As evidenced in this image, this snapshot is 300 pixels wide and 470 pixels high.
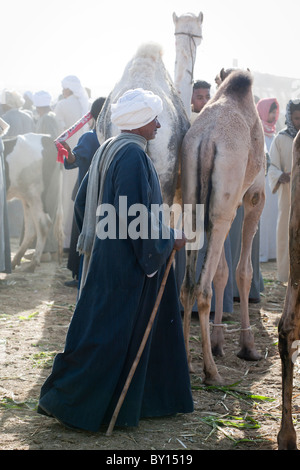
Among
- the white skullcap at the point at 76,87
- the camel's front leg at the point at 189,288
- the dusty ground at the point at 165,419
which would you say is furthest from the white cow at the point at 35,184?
the camel's front leg at the point at 189,288

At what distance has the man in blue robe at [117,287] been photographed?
384 cm

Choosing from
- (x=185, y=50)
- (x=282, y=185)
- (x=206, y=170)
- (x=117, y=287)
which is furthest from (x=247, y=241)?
(x=282, y=185)

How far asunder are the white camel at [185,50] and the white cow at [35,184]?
3743 mm

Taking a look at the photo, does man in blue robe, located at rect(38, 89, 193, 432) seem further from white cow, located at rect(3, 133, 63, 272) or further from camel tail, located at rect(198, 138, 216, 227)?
white cow, located at rect(3, 133, 63, 272)

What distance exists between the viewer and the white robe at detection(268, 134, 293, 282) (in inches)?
366

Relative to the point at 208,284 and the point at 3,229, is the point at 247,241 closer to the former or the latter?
the point at 208,284

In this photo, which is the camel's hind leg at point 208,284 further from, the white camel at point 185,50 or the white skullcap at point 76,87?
the white skullcap at point 76,87

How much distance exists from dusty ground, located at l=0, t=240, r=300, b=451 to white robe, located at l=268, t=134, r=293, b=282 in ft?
6.03

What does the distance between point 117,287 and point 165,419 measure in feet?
3.16

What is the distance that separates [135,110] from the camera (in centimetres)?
395

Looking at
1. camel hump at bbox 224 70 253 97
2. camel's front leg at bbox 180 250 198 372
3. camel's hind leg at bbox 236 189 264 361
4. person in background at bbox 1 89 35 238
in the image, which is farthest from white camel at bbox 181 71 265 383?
person in background at bbox 1 89 35 238

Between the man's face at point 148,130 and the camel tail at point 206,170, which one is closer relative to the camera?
the man's face at point 148,130
